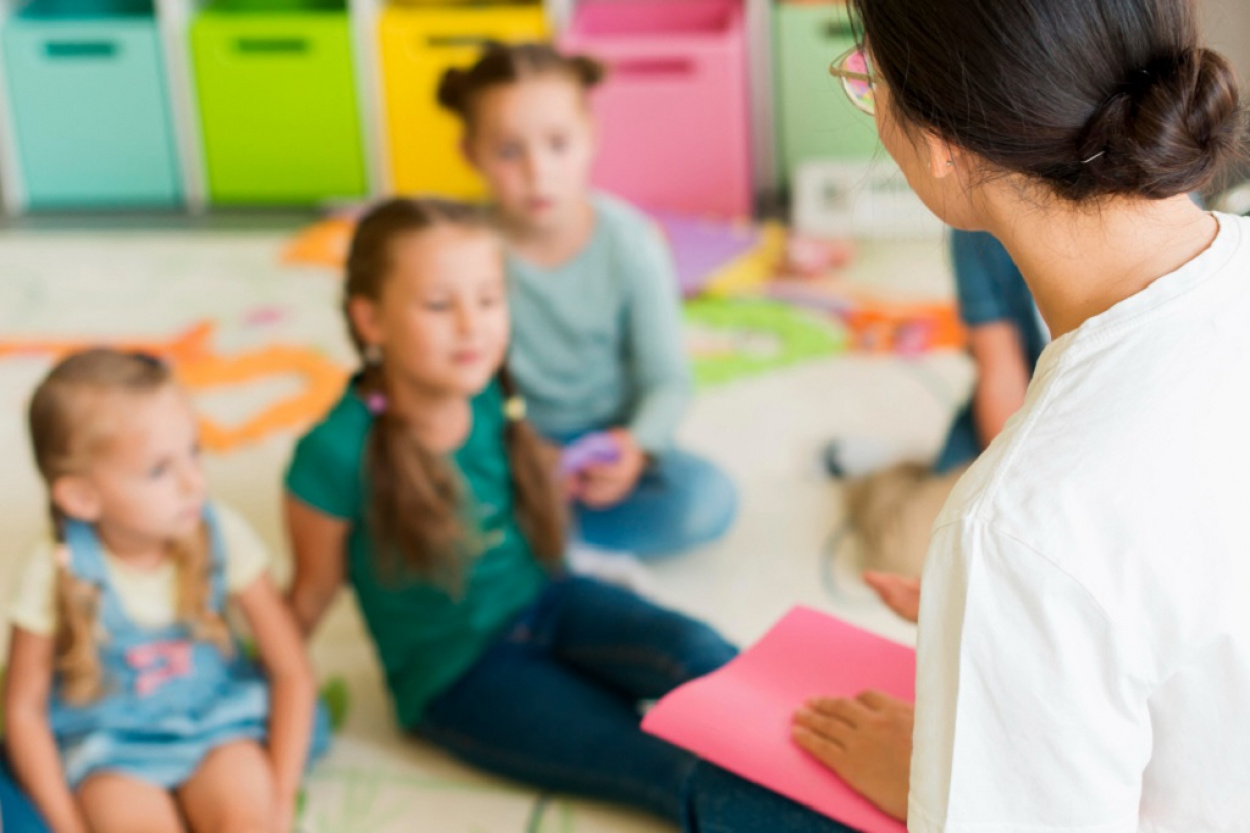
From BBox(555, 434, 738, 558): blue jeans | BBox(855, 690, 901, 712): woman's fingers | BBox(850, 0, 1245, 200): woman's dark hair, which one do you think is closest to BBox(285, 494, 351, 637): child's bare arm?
BBox(555, 434, 738, 558): blue jeans

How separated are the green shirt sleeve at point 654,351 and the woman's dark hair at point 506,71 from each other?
204 millimetres

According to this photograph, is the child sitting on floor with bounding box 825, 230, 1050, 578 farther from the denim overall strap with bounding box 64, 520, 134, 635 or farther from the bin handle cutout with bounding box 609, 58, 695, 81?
the bin handle cutout with bounding box 609, 58, 695, 81

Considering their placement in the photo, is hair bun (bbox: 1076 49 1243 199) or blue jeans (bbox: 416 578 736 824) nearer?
hair bun (bbox: 1076 49 1243 199)

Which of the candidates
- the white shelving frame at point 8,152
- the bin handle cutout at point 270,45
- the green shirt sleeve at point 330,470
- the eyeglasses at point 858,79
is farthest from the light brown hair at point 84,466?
the white shelving frame at point 8,152

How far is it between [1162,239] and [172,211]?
255 cm

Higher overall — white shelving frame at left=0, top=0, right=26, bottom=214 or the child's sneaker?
white shelving frame at left=0, top=0, right=26, bottom=214

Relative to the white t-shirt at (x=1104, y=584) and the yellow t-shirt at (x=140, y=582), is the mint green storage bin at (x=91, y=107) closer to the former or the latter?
the yellow t-shirt at (x=140, y=582)

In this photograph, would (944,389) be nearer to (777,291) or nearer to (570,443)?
(777,291)

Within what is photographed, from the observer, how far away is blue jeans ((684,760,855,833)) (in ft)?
3.22

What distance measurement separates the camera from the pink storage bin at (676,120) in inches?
108

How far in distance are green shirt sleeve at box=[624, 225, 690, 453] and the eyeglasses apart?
0.94 meters

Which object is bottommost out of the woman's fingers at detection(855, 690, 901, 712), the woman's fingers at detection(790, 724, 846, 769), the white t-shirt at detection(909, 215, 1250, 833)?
the woman's fingers at detection(790, 724, 846, 769)

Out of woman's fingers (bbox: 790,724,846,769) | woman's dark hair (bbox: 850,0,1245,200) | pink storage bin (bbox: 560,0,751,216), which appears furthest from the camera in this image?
pink storage bin (bbox: 560,0,751,216)

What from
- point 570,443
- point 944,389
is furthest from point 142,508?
point 944,389
